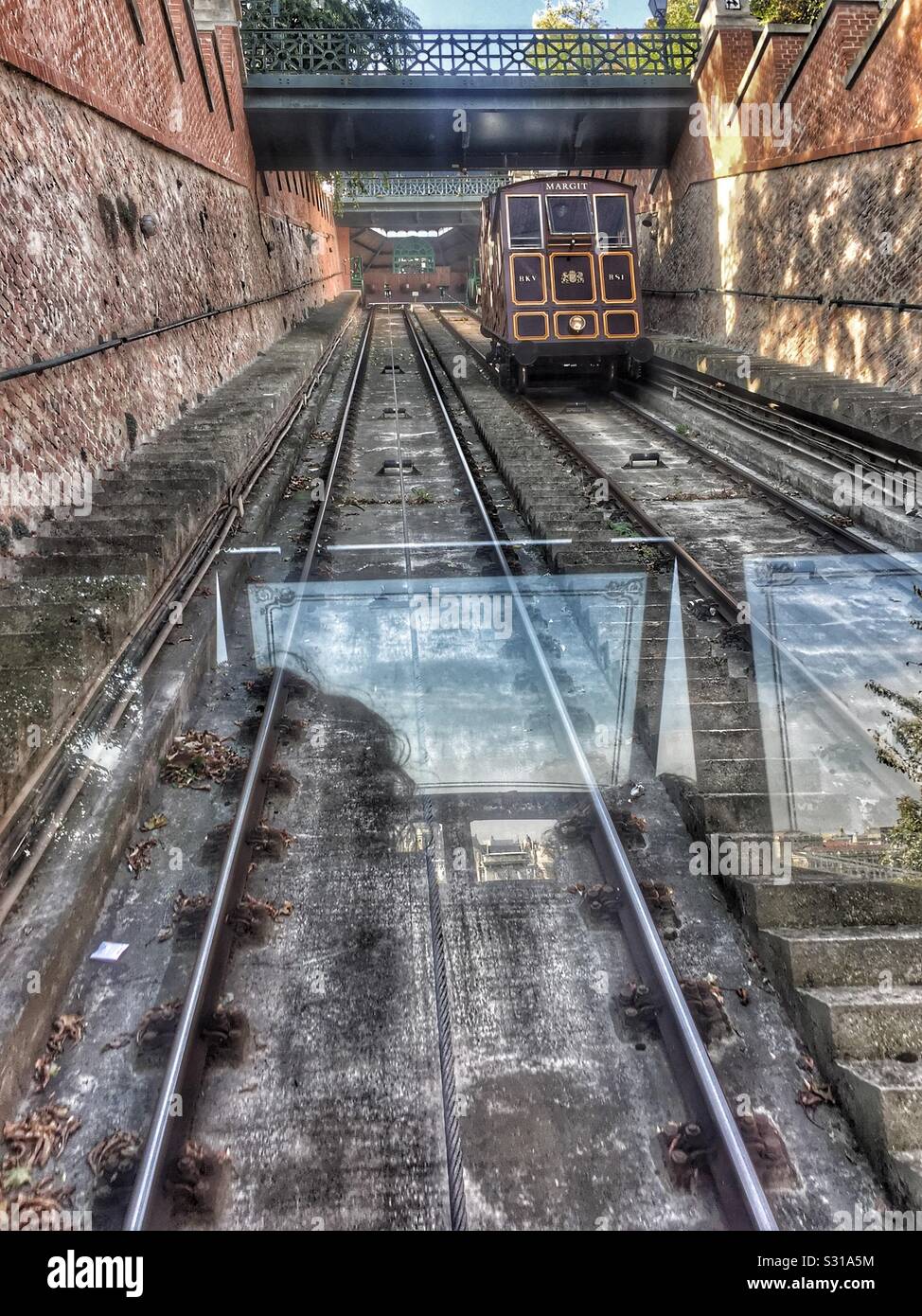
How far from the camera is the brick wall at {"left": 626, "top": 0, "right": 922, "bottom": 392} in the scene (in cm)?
1260

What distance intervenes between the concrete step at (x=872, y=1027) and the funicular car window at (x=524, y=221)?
15517 mm

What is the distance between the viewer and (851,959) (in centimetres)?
378

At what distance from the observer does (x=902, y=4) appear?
1232 cm

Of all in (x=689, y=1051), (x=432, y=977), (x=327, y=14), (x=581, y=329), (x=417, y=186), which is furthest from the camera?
(x=417, y=186)

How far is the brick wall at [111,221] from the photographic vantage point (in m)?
8.03

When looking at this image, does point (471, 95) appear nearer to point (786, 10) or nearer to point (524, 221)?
point (524, 221)

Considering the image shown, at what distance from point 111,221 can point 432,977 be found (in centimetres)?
1036

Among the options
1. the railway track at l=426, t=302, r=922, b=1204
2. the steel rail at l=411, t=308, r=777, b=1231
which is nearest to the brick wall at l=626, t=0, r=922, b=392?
the railway track at l=426, t=302, r=922, b=1204

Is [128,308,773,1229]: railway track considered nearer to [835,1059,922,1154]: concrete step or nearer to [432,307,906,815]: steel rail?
[835,1059,922,1154]: concrete step

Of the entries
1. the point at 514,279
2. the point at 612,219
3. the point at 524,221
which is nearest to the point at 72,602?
the point at 514,279

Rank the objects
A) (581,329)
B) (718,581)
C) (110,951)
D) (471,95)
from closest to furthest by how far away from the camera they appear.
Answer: (110,951) → (718,581) → (581,329) → (471,95)

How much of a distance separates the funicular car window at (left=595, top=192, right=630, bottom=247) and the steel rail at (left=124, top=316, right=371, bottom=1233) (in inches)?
505

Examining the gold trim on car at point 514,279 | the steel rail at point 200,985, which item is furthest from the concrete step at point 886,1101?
the gold trim on car at point 514,279

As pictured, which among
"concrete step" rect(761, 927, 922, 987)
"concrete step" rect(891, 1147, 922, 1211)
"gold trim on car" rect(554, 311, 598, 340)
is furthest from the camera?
"gold trim on car" rect(554, 311, 598, 340)
